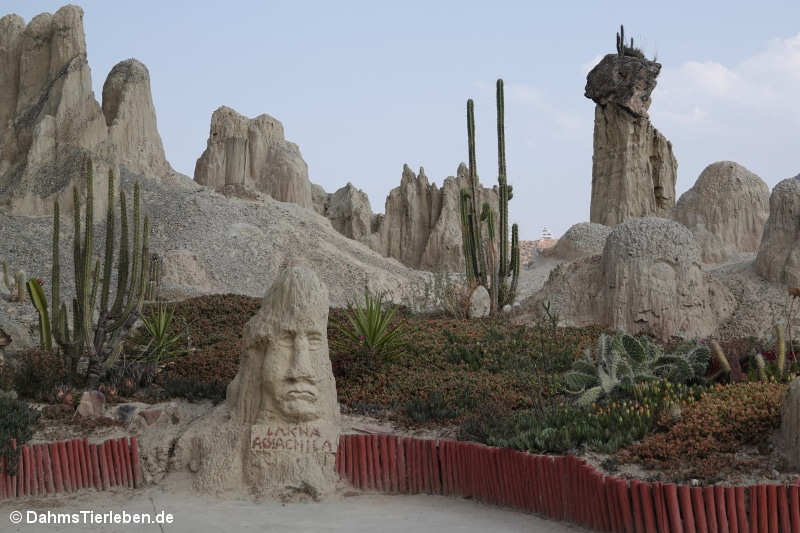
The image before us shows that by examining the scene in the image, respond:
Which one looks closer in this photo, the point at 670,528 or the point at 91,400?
the point at 670,528

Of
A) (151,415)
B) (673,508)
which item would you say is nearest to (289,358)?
(151,415)

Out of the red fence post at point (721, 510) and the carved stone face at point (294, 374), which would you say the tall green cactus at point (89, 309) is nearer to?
the carved stone face at point (294, 374)

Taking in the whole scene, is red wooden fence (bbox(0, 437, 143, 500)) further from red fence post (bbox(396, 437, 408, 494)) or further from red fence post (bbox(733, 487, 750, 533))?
red fence post (bbox(733, 487, 750, 533))

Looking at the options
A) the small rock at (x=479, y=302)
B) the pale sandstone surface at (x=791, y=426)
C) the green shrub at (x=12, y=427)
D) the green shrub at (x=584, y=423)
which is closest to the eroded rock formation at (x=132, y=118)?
the small rock at (x=479, y=302)

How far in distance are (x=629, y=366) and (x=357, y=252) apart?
34029 millimetres

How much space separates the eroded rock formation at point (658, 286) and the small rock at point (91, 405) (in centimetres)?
999

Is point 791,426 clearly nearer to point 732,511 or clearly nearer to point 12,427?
point 732,511

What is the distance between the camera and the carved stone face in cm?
963

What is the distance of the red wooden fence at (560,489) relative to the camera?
23.4 feet

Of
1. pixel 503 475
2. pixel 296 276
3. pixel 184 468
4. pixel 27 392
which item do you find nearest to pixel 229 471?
pixel 184 468

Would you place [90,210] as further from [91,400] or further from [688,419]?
[688,419]

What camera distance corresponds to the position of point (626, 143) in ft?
138

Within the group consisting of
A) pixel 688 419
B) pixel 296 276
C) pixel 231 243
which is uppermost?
pixel 231 243

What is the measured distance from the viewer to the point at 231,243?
3841 cm
